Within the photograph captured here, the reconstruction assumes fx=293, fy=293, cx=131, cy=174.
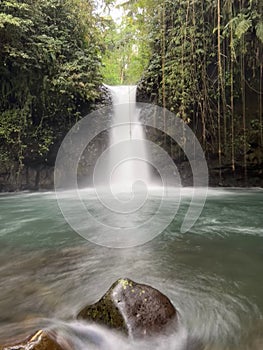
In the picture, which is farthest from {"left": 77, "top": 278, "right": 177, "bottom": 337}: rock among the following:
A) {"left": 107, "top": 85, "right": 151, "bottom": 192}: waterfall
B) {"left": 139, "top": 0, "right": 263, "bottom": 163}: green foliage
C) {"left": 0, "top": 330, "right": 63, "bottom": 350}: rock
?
{"left": 107, "top": 85, "right": 151, "bottom": 192}: waterfall

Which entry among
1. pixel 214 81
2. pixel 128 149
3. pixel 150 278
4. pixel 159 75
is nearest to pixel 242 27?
pixel 214 81

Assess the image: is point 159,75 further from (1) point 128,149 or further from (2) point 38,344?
(2) point 38,344

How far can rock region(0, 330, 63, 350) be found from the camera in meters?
1.51

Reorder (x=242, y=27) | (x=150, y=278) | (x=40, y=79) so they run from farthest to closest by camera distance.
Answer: (x=40, y=79) < (x=242, y=27) < (x=150, y=278)

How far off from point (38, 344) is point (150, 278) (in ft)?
4.88

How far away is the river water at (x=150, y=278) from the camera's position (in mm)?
1984

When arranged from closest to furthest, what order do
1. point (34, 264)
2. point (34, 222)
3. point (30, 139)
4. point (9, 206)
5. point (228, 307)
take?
point (228, 307) → point (34, 264) → point (34, 222) → point (9, 206) → point (30, 139)

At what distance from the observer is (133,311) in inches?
77.8

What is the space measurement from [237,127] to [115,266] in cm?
667

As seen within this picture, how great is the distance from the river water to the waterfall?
465cm

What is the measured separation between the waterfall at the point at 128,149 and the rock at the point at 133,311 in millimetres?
7227

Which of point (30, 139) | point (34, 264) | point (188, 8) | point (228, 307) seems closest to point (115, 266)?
point (34, 264)

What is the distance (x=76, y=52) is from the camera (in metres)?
9.44

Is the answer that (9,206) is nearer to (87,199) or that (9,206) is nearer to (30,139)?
(87,199)
